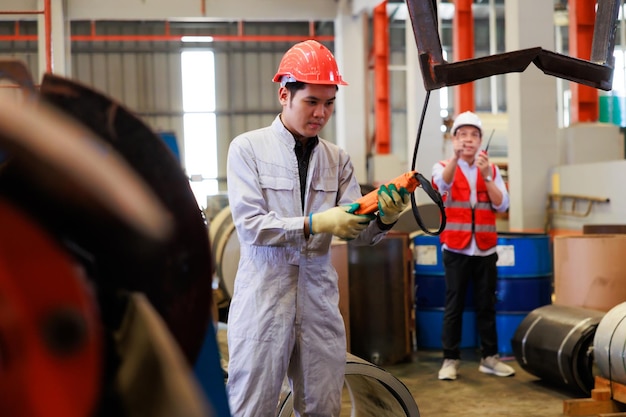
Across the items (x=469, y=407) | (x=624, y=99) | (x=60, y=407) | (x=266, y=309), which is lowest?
(x=469, y=407)

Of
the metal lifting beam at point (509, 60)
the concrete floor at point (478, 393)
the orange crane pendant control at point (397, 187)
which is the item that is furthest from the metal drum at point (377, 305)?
the metal lifting beam at point (509, 60)

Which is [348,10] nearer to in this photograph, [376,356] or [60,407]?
[376,356]

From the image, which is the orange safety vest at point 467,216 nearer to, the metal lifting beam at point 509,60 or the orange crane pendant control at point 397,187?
the orange crane pendant control at point 397,187

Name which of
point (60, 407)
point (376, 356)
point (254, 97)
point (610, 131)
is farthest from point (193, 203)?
point (254, 97)

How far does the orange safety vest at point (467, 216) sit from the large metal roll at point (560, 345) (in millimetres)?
604

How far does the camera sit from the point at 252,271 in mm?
2291

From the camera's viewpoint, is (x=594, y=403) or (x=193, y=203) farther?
(x=594, y=403)

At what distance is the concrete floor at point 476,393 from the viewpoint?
420 centimetres

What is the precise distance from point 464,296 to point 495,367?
540 millimetres

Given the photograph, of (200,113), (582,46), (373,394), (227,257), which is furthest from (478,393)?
(200,113)

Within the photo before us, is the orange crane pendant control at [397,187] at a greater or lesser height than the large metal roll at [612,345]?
greater

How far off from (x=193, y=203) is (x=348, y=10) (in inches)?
435

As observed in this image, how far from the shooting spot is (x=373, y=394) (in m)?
3.29

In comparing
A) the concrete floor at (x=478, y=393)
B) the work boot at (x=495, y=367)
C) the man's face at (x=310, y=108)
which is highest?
the man's face at (x=310, y=108)
